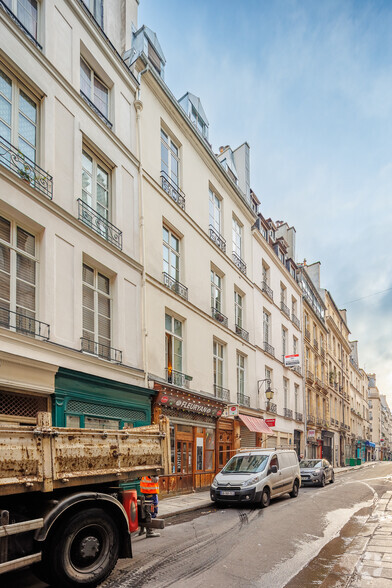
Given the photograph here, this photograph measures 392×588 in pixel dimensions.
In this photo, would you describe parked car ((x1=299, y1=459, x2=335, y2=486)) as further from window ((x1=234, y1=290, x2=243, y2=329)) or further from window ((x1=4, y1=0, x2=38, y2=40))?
window ((x1=4, y1=0, x2=38, y2=40))

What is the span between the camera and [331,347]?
47.8 meters

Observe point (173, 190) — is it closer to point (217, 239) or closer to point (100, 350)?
point (217, 239)

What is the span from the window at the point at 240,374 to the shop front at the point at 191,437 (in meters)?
2.80

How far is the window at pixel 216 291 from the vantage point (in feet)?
66.7

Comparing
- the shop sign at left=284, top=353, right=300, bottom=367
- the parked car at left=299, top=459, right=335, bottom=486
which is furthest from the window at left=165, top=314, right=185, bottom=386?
the shop sign at left=284, top=353, right=300, bottom=367

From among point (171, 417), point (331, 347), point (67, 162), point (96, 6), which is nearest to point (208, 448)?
point (171, 417)

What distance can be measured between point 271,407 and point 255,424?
14.0 feet

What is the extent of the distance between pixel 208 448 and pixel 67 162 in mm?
11603

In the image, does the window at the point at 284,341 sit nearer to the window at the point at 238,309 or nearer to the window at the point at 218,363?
the window at the point at 238,309

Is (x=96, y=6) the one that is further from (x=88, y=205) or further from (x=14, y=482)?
(x=14, y=482)

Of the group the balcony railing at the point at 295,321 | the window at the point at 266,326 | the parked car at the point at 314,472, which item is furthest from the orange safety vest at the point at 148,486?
the balcony railing at the point at 295,321

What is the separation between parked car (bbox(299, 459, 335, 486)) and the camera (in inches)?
801

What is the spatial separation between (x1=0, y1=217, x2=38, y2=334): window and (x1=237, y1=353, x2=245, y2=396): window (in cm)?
1353

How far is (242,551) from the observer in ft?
25.2
